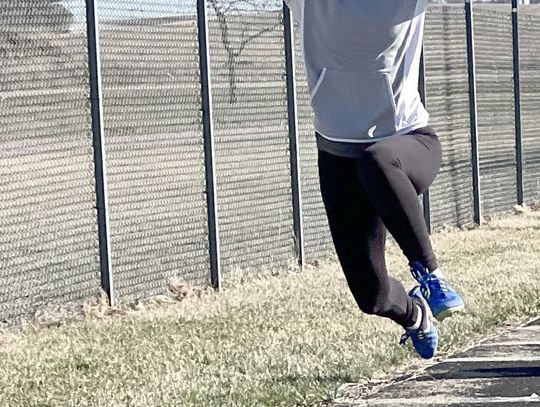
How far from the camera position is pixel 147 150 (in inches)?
421

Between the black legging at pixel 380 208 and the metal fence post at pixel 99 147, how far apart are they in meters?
4.27

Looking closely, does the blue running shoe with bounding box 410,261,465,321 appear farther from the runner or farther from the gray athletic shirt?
the gray athletic shirt

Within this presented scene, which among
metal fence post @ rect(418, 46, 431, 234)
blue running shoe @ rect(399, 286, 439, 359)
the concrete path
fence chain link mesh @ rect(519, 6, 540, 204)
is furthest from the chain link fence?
fence chain link mesh @ rect(519, 6, 540, 204)

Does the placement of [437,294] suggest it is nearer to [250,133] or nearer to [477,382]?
[477,382]

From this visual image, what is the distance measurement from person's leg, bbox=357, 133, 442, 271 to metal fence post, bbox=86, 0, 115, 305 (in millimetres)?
4724

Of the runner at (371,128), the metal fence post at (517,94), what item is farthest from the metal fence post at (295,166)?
the runner at (371,128)

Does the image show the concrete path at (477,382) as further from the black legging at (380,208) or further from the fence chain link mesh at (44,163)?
the fence chain link mesh at (44,163)

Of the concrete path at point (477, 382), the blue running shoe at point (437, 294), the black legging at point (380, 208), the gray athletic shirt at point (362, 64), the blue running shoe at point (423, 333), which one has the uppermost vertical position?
the gray athletic shirt at point (362, 64)

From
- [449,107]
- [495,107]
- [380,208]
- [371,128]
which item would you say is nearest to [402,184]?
[380,208]

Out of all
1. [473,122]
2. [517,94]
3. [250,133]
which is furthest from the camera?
[517,94]

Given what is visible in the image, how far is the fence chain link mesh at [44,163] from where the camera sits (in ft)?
30.4

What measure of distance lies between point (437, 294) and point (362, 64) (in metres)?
0.98

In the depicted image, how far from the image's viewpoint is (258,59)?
12.0m

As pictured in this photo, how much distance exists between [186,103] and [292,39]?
5.23 ft
